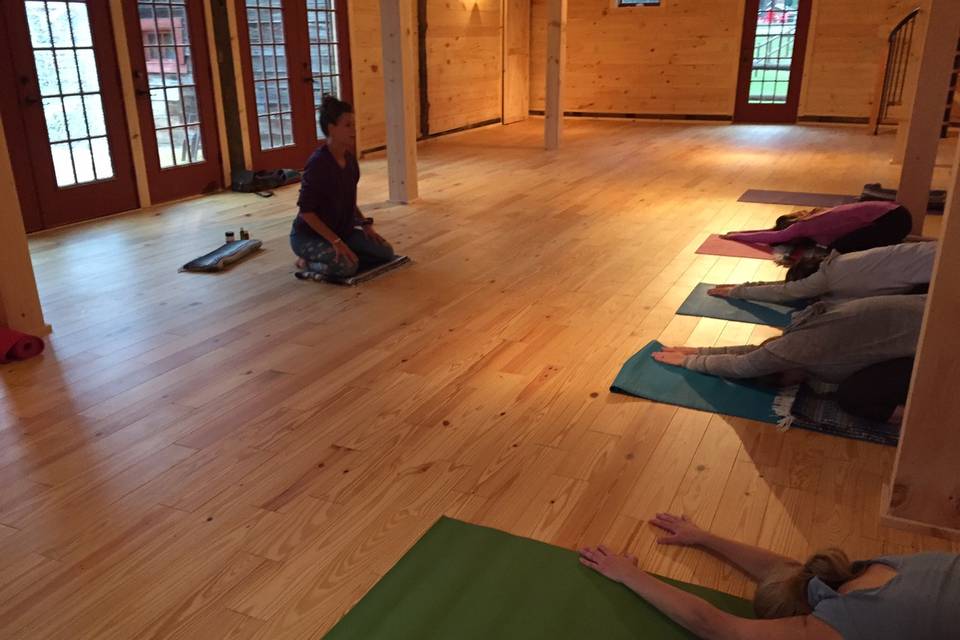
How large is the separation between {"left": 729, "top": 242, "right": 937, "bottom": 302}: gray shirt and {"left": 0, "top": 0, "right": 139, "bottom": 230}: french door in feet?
15.6

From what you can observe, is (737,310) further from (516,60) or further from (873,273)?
(516,60)

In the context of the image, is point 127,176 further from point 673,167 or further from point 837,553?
point 837,553

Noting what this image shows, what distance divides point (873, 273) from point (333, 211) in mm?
2634

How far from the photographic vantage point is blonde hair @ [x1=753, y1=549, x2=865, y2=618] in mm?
1543

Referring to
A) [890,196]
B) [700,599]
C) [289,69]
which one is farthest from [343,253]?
[890,196]

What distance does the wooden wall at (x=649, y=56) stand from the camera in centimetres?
1095

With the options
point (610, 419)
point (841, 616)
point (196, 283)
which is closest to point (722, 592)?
point (841, 616)

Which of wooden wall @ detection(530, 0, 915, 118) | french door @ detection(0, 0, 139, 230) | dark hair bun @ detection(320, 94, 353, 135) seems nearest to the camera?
→ dark hair bun @ detection(320, 94, 353, 135)

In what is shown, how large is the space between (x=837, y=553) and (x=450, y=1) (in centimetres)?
933

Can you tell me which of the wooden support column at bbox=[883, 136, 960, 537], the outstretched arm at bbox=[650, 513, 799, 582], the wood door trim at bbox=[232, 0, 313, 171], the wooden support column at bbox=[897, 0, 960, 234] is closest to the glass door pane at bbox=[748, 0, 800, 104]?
the wooden support column at bbox=[897, 0, 960, 234]

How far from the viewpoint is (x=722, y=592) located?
1.82 m

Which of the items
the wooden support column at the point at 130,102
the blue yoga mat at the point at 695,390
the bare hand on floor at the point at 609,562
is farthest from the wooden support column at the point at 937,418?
the wooden support column at the point at 130,102

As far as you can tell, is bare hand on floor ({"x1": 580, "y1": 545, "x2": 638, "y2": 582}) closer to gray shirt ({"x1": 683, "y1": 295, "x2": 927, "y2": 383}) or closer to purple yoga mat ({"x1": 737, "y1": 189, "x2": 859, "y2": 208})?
gray shirt ({"x1": 683, "y1": 295, "x2": 927, "y2": 383})

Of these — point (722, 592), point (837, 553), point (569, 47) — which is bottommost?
point (722, 592)
